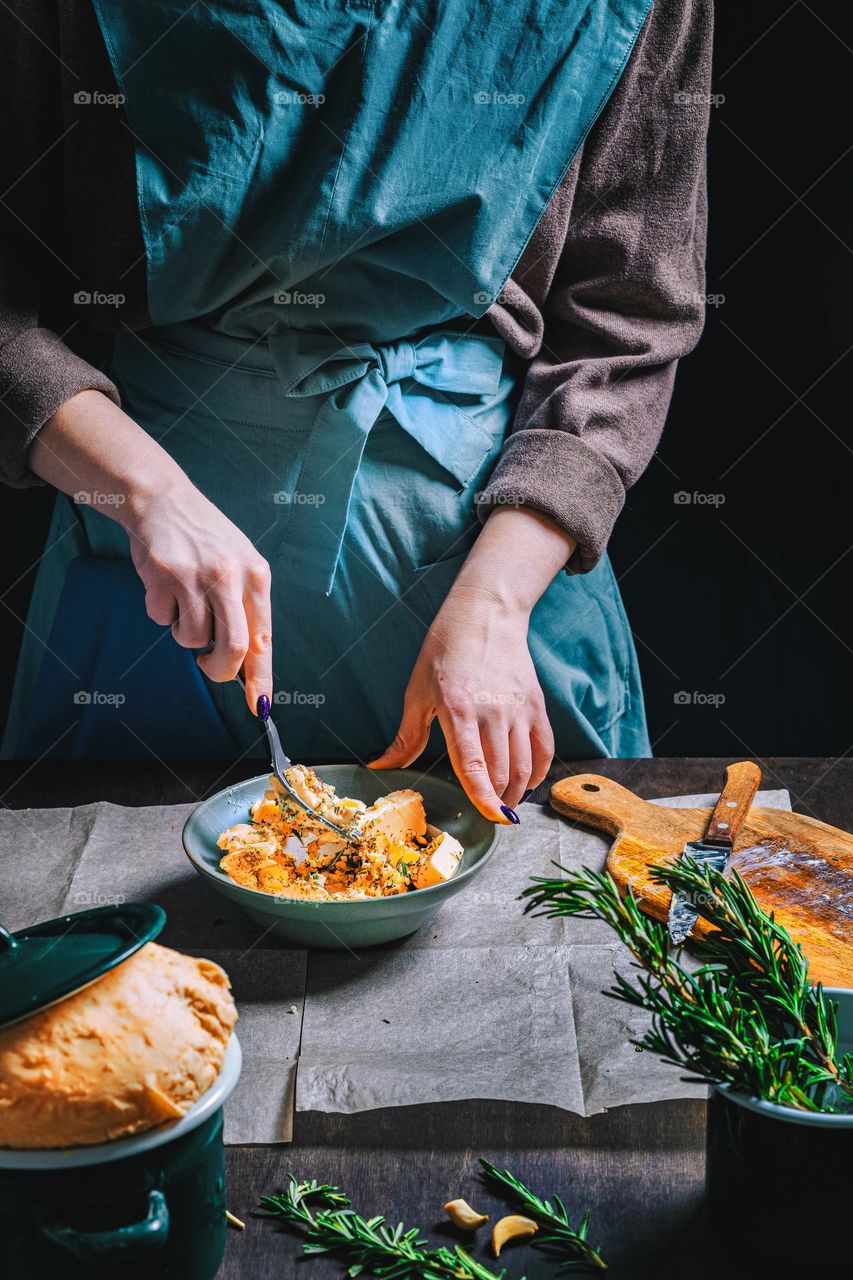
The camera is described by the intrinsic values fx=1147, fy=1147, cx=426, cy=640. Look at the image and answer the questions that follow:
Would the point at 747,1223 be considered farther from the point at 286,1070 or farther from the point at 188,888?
the point at 188,888

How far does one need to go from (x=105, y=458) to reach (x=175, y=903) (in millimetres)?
379

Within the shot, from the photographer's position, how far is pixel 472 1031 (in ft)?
2.55

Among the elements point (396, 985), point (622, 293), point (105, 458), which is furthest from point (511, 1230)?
point (622, 293)

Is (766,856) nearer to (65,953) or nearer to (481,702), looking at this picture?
(481,702)

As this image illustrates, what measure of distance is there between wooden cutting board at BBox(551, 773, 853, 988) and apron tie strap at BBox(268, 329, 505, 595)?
1.15 ft

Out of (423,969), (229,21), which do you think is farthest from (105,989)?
(229,21)

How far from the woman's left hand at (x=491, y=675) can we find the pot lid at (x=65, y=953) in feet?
1.49

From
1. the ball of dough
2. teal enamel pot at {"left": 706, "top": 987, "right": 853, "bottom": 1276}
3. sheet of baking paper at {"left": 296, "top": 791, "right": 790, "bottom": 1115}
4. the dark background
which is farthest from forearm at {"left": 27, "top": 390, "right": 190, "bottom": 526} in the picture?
the dark background

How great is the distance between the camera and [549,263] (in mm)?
1179

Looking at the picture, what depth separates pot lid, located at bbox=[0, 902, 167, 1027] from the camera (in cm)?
48

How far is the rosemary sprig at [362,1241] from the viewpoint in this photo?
0.55m

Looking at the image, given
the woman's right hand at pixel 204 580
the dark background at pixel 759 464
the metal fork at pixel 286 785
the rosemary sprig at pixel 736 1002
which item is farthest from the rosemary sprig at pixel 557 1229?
the dark background at pixel 759 464

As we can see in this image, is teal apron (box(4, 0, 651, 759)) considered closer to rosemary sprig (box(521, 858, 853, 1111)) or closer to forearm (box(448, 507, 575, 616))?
forearm (box(448, 507, 575, 616))

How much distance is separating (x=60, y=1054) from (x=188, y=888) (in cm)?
47
